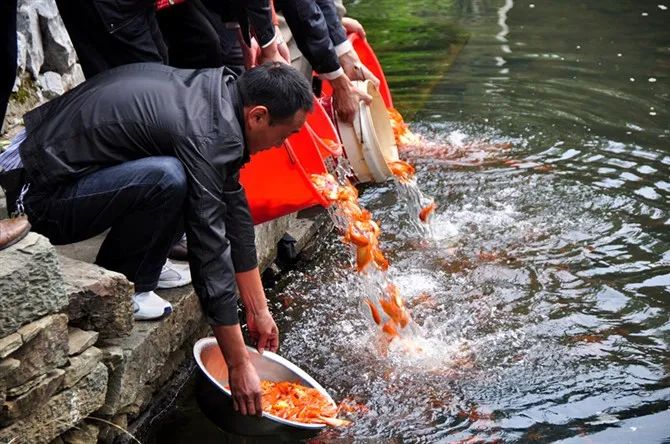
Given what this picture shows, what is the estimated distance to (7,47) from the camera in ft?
12.7

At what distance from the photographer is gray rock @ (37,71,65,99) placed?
557cm

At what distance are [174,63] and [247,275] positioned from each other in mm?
1509

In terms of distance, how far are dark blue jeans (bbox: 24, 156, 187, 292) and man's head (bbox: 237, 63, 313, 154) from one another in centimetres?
34

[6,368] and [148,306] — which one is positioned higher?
[6,368]

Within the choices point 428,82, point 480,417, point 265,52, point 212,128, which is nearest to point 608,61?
point 428,82

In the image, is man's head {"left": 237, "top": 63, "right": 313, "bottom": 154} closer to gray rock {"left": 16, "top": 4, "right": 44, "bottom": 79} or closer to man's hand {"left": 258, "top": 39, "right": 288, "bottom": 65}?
man's hand {"left": 258, "top": 39, "right": 288, "bottom": 65}

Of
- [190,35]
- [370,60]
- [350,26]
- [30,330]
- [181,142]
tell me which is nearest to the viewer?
[30,330]

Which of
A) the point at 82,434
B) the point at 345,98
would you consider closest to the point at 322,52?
the point at 345,98

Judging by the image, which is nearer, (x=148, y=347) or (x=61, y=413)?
(x=61, y=413)

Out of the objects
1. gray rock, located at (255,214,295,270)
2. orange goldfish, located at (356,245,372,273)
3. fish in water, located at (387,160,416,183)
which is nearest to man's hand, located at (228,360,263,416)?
orange goldfish, located at (356,245,372,273)

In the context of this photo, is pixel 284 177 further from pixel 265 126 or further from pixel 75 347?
pixel 75 347

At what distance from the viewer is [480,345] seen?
4898 millimetres

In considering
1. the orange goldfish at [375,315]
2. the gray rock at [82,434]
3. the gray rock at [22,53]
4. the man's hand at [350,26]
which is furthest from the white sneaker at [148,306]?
the man's hand at [350,26]

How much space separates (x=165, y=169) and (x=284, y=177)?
952mm
